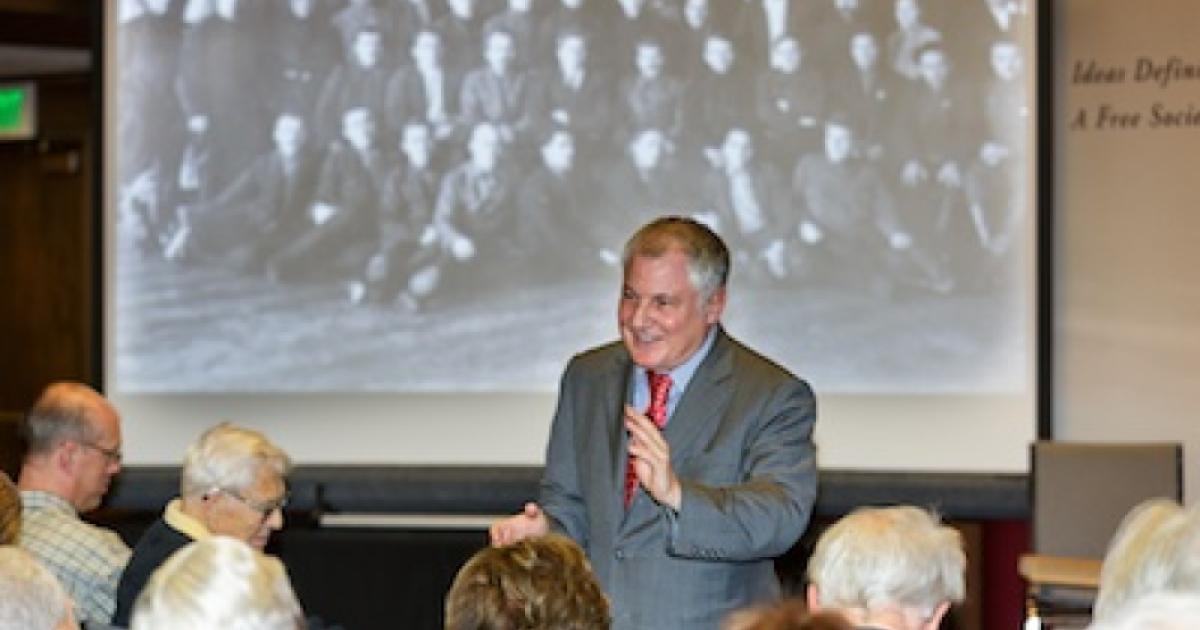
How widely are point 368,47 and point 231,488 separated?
3017 mm

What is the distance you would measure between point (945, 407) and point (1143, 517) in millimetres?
4192

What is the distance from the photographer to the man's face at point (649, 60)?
7.78 metres

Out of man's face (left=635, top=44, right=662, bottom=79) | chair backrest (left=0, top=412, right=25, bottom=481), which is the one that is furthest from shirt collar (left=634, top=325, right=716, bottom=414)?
chair backrest (left=0, top=412, right=25, bottom=481)

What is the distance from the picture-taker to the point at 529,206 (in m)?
7.93

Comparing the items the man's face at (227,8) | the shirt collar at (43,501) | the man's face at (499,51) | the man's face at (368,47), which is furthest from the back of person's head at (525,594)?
the man's face at (227,8)

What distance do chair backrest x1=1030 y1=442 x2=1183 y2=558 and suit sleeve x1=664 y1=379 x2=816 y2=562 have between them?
2493mm

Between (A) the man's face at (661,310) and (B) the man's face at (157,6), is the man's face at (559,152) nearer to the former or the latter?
(B) the man's face at (157,6)

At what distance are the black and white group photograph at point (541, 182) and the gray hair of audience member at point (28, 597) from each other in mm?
4590

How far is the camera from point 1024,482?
759cm

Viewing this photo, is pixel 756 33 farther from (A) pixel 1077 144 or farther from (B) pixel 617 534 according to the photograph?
(B) pixel 617 534

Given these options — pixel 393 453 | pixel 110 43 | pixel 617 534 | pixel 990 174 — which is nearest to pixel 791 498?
pixel 617 534

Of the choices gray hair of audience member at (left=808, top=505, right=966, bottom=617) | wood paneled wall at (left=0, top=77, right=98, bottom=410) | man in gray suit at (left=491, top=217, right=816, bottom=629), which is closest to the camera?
gray hair of audience member at (left=808, top=505, right=966, bottom=617)

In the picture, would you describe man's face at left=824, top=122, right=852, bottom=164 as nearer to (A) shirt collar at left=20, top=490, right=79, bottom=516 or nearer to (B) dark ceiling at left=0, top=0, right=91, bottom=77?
(A) shirt collar at left=20, top=490, right=79, bottom=516

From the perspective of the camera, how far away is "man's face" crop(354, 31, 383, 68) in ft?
26.2
